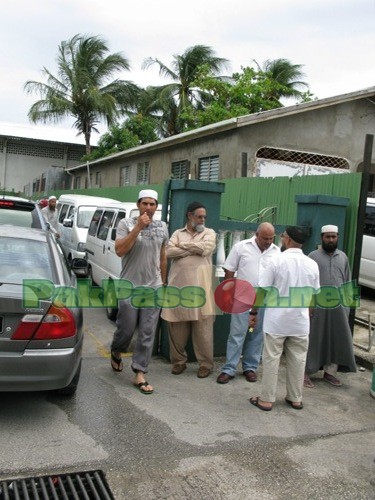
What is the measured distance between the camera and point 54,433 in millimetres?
3830

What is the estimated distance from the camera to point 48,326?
3848mm

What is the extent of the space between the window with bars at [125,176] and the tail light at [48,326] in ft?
56.6

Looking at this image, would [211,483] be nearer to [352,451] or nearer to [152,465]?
[152,465]

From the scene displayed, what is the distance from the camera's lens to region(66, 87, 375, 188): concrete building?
1270 centimetres

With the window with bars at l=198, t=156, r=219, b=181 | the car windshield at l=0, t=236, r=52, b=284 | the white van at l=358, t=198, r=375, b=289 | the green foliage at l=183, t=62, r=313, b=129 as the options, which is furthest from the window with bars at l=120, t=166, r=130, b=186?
the car windshield at l=0, t=236, r=52, b=284

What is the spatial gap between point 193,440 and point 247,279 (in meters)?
1.84

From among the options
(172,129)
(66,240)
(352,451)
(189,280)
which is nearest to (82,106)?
(172,129)

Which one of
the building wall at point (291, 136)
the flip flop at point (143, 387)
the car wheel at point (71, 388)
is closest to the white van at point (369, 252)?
the building wall at point (291, 136)

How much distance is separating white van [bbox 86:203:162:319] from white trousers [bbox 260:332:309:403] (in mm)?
3297

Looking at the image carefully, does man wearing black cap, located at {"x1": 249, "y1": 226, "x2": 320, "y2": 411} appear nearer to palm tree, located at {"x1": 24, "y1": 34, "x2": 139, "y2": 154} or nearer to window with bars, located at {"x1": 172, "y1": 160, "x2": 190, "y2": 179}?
window with bars, located at {"x1": 172, "y1": 160, "x2": 190, "y2": 179}

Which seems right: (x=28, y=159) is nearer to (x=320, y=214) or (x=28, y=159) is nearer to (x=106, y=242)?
(x=106, y=242)

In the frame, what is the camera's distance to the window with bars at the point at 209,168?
44.9 feet

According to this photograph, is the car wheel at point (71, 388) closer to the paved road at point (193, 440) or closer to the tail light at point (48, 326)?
the paved road at point (193, 440)

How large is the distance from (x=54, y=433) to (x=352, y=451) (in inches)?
88.6
